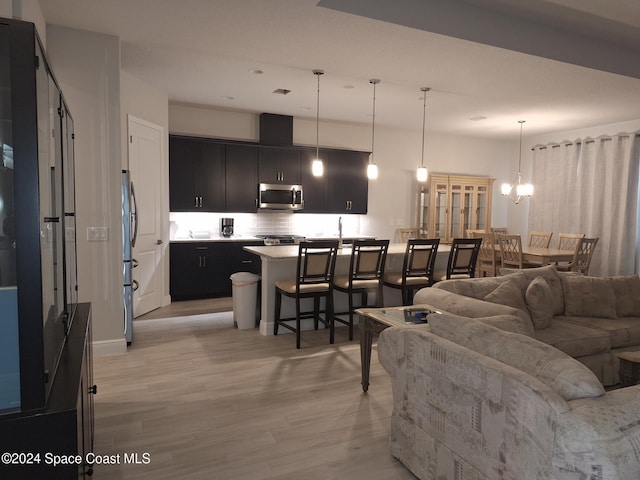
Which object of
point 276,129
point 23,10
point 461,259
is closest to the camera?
point 23,10

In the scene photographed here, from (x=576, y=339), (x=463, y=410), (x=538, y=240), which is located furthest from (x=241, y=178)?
(x=463, y=410)

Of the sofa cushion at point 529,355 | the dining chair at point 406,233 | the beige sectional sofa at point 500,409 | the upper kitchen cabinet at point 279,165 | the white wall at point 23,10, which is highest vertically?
the white wall at point 23,10

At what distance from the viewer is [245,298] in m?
4.89

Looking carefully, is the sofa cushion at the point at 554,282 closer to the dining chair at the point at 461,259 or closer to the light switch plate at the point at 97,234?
the dining chair at the point at 461,259

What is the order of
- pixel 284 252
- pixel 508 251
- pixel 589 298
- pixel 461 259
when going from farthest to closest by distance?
pixel 508 251 → pixel 461 259 → pixel 284 252 → pixel 589 298

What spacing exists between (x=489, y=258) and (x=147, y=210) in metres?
5.15

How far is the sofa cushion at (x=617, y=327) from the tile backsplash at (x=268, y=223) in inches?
190

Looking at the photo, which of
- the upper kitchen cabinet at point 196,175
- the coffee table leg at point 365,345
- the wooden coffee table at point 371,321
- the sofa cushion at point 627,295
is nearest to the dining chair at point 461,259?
the sofa cushion at point 627,295

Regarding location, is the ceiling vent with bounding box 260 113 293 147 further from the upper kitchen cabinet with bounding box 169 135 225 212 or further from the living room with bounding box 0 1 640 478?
the upper kitchen cabinet with bounding box 169 135 225 212

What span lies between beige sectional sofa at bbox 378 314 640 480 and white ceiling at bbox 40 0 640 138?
258 centimetres

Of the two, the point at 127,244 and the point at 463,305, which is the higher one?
the point at 127,244

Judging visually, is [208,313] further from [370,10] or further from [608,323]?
[608,323]

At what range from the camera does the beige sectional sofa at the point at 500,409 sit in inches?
56.3

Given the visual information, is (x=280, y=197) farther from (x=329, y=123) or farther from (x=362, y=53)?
(x=362, y=53)
